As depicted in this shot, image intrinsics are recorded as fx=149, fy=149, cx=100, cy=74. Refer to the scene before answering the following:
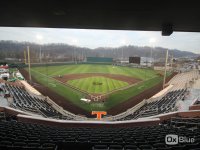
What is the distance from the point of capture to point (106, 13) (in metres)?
3.57

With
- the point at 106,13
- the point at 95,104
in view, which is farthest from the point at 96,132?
the point at 95,104

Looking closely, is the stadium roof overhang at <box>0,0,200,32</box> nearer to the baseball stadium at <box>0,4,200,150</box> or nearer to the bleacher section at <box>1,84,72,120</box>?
the baseball stadium at <box>0,4,200,150</box>

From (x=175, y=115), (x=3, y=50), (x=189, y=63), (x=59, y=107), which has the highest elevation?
(x=3, y=50)

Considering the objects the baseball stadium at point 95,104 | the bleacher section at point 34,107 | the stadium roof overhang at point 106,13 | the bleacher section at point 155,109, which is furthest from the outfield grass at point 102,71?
the stadium roof overhang at point 106,13

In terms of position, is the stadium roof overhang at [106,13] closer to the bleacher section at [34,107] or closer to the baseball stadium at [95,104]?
the baseball stadium at [95,104]

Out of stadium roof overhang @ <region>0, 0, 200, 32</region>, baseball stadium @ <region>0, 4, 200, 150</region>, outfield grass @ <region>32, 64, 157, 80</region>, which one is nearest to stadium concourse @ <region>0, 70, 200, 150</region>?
baseball stadium @ <region>0, 4, 200, 150</region>

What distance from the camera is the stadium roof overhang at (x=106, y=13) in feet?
10.2

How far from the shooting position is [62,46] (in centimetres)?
6094

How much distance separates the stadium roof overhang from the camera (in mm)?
3102

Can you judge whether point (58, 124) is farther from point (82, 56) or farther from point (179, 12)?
point (82, 56)

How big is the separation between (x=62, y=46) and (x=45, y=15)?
59.7 metres

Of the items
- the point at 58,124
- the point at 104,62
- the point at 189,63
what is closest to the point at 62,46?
the point at 104,62

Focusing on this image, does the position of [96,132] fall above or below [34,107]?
above

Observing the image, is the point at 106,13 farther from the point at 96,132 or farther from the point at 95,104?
the point at 95,104
